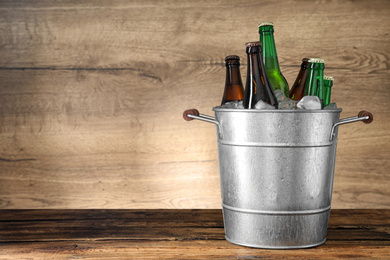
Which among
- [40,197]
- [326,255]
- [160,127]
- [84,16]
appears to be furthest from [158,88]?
[326,255]

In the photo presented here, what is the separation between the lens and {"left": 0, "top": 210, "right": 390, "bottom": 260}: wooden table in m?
1.03

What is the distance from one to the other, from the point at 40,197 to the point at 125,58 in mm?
518

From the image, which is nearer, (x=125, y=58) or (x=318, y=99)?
(x=318, y=99)

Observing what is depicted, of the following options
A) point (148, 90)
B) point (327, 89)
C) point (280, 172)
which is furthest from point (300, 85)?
point (148, 90)

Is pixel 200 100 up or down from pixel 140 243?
up

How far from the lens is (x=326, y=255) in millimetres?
1027

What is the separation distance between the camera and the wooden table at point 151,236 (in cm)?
103

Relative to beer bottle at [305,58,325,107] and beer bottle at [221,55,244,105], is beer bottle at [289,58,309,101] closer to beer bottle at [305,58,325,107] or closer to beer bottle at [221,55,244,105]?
beer bottle at [305,58,325,107]

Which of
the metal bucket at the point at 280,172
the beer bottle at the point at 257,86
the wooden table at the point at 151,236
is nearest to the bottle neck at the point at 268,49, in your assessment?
the beer bottle at the point at 257,86

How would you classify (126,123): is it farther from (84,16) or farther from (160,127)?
(84,16)

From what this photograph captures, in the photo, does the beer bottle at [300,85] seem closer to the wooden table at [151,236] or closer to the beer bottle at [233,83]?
the beer bottle at [233,83]

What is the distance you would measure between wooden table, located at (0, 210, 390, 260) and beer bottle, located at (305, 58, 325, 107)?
363 mm

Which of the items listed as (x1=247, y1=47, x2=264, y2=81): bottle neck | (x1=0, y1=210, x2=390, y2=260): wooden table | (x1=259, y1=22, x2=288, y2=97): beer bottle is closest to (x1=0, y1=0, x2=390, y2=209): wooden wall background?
(x1=0, y1=210, x2=390, y2=260): wooden table

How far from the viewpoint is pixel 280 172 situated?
3.42 feet
